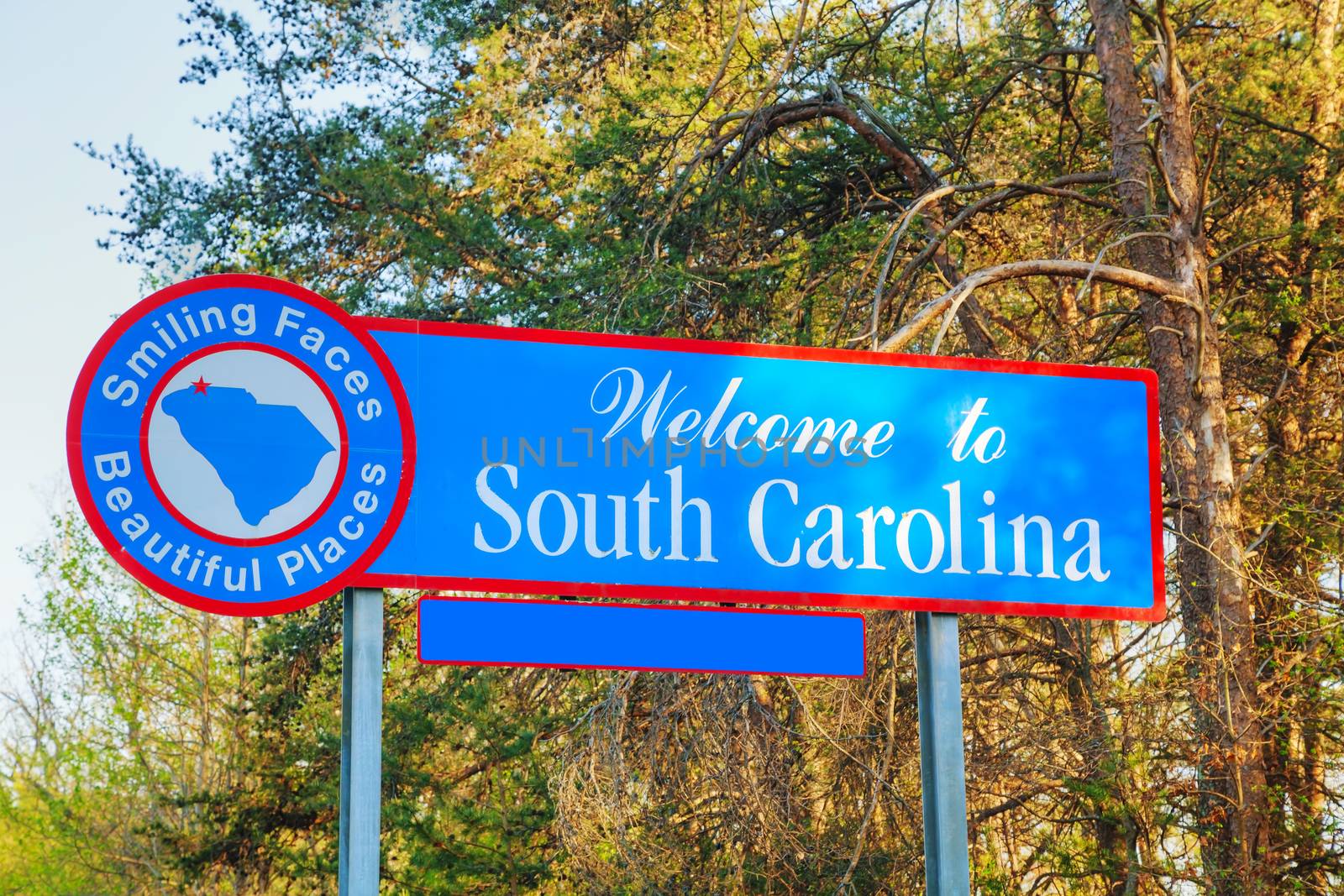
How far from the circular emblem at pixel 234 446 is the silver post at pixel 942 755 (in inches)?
73.7

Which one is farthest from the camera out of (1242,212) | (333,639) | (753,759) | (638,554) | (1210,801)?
(333,639)

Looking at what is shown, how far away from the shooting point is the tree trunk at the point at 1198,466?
9547mm

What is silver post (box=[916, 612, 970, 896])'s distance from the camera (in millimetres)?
5422

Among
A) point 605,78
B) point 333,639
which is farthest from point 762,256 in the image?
point 333,639

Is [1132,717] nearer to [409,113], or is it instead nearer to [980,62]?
[980,62]

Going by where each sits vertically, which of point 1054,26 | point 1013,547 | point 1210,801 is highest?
point 1054,26

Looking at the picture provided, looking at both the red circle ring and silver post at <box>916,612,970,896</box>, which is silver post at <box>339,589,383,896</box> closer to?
the red circle ring

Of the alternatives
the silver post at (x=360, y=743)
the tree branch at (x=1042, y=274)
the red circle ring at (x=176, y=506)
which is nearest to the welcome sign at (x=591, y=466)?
the red circle ring at (x=176, y=506)

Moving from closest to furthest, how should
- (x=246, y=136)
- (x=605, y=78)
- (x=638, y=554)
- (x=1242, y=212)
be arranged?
(x=638, y=554) → (x=1242, y=212) → (x=605, y=78) → (x=246, y=136)

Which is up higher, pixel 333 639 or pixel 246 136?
pixel 246 136

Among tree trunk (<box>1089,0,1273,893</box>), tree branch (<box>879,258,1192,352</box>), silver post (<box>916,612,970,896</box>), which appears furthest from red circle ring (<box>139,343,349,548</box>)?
tree trunk (<box>1089,0,1273,893</box>)

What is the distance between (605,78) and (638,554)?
10380 mm

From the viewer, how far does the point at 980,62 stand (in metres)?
15.2

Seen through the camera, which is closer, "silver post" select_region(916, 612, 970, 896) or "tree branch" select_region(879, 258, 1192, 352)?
"silver post" select_region(916, 612, 970, 896)
